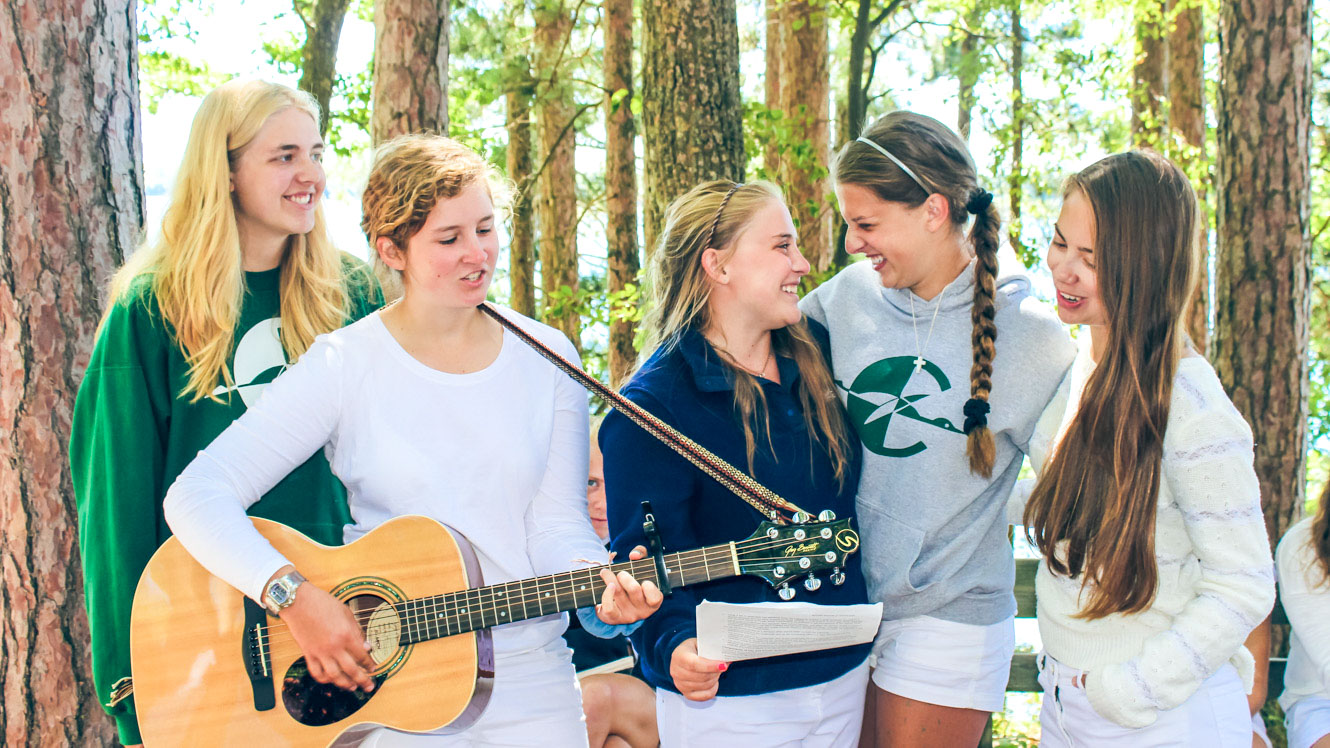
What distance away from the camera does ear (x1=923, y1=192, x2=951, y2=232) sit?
282 centimetres

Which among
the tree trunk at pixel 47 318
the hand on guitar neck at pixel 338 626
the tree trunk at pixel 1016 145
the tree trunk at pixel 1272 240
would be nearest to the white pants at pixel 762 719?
the hand on guitar neck at pixel 338 626

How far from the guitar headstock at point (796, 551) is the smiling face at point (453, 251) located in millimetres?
906

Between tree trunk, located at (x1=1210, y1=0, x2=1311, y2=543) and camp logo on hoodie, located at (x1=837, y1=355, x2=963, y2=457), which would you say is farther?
tree trunk, located at (x1=1210, y1=0, x2=1311, y2=543)

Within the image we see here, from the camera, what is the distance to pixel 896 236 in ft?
9.29

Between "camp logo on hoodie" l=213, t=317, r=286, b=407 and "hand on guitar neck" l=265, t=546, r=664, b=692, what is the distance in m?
0.52

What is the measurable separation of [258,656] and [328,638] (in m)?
0.20

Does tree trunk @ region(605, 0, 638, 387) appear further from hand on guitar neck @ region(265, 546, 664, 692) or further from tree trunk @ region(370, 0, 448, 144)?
hand on guitar neck @ region(265, 546, 664, 692)

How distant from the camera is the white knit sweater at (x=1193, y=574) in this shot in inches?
87.9

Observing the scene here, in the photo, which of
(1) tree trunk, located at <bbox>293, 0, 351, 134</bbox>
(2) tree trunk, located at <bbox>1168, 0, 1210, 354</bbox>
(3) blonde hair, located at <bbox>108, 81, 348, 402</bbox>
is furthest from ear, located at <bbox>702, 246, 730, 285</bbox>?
(2) tree trunk, located at <bbox>1168, 0, 1210, 354</bbox>

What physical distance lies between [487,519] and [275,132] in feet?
3.95

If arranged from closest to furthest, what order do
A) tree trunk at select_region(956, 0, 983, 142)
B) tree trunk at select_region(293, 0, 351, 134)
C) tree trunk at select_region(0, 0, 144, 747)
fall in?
tree trunk at select_region(0, 0, 144, 747), tree trunk at select_region(293, 0, 351, 134), tree trunk at select_region(956, 0, 983, 142)

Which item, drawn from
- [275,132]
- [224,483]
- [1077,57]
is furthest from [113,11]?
[1077,57]

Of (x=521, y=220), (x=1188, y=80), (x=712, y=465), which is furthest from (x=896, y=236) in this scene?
(x=521, y=220)

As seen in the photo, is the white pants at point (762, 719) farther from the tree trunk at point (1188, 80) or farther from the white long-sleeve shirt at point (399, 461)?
the tree trunk at point (1188, 80)
